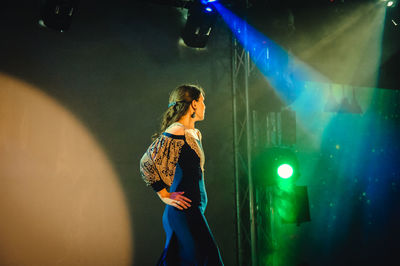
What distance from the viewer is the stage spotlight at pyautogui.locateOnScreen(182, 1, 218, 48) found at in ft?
10.8

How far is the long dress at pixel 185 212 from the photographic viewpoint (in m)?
1.78

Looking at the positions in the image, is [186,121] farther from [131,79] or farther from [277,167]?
[131,79]

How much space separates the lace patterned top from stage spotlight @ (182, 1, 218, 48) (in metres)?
1.81

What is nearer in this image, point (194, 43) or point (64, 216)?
point (64, 216)

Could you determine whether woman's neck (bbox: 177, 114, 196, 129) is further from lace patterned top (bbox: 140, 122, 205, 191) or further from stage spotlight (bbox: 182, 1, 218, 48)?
stage spotlight (bbox: 182, 1, 218, 48)

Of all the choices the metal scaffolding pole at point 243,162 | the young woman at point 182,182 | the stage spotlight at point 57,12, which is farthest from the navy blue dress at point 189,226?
the stage spotlight at point 57,12

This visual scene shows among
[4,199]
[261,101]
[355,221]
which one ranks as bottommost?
[355,221]

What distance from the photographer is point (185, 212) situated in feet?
6.08

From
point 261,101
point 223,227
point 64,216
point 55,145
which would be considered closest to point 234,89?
point 261,101

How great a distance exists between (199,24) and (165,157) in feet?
6.83

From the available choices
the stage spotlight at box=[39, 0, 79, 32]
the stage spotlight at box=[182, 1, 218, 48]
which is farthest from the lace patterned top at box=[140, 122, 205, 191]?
the stage spotlight at box=[39, 0, 79, 32]

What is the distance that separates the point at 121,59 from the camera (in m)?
3.61

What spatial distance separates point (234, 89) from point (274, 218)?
185 centimetres

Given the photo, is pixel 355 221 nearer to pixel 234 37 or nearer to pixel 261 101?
pixel 261 101
